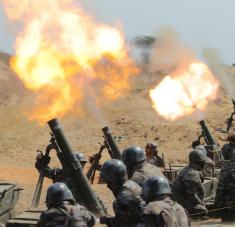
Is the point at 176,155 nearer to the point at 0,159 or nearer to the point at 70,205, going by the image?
the point at 0,159

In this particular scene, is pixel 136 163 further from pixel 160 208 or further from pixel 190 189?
pixel 190 189

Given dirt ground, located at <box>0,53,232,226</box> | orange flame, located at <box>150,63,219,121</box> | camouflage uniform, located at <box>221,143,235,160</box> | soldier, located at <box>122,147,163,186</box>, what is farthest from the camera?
dirt ground, located at <box>0,53,232,226</box>

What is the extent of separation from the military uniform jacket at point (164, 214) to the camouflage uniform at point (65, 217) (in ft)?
3.14

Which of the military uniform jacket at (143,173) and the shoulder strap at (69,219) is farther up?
the military uniform jacket at (143,173)

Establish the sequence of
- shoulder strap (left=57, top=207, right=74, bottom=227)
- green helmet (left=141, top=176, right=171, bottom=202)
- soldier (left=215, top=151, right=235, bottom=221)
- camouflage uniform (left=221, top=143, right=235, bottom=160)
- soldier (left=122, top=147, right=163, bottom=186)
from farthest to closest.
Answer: camouflage uniform (left=221, top=143, right=235, bottom=160), soldier (left=215, top=151, right=235, bottom=221), soldier (left=122, top=147, right=163, bottom=186), shoulder strap (left=57, top=207, right=74, bottom=227), green helmet (left=141, top=176, right=171, bottom=202)

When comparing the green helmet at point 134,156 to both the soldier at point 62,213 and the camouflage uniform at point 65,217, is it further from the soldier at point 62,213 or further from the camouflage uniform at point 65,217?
the camouflage uniform at point 65,217

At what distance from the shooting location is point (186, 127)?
44.3 meters

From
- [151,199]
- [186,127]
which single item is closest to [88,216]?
[151,199]

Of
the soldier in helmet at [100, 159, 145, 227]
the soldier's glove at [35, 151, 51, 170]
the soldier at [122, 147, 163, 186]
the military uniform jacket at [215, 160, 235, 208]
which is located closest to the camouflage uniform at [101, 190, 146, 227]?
the soldier in helmet at [100, 159, 145, 227]

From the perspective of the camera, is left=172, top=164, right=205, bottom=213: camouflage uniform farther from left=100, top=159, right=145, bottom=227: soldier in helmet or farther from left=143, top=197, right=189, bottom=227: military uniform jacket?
left=143, top=197, right=189, bottom=227: military uniform jacket

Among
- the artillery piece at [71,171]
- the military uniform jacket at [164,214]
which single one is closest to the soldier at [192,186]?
the artillery piece at [71,171]

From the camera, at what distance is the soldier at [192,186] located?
12.2m

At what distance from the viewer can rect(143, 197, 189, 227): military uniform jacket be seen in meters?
6.35

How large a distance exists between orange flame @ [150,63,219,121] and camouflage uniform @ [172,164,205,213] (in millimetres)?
13994
